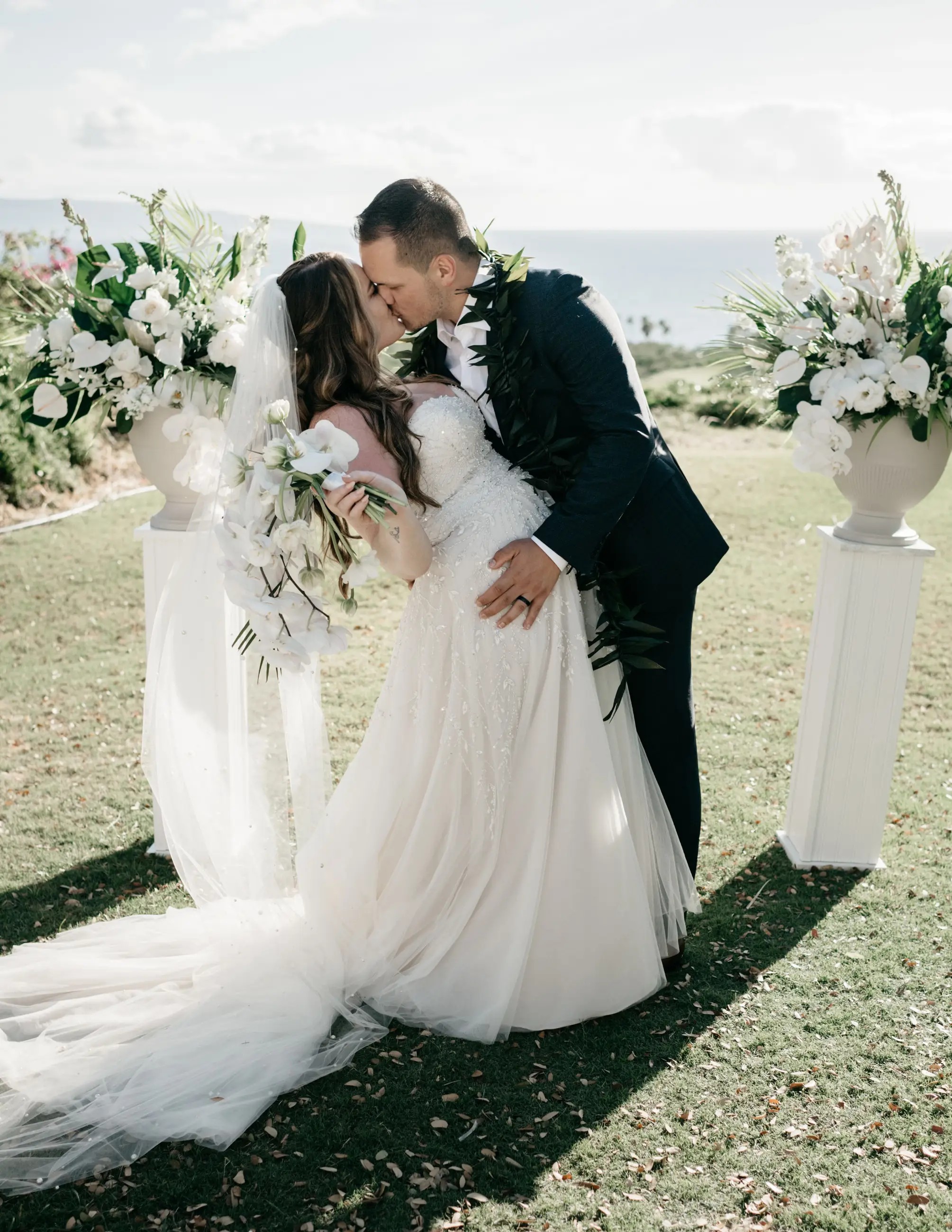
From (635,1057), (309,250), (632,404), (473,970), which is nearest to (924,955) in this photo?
(635,1057)

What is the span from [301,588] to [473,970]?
1.24 metres

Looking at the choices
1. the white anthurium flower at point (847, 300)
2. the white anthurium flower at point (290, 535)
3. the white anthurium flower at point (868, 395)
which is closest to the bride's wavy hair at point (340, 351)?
the white anthurium flower at point (290, 535)

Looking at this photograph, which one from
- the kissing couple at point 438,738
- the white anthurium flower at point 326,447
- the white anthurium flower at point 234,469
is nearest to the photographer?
the white anthurium flower at point 326,447

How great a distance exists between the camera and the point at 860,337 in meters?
3.33

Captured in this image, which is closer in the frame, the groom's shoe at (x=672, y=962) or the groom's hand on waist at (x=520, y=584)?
the groom's hand on waist at (x=520, y=584)

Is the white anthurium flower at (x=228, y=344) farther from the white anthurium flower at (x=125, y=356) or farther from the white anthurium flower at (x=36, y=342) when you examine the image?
the white anthurium flower at (x=36, y=342)

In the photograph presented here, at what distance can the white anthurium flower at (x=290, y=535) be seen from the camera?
8.57 feet

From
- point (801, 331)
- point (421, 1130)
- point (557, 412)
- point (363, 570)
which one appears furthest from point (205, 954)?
point (801, 331)

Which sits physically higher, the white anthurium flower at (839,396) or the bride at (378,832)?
the white anthurium flower at (839,396)

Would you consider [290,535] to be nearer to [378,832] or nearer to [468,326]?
[468,326]

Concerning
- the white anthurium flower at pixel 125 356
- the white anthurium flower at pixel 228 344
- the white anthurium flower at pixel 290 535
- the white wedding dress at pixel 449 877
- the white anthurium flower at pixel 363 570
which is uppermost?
the white anthurium flower at pixel 228 344

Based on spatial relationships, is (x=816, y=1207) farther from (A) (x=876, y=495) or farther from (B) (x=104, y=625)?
(B) (x=104, y=625)

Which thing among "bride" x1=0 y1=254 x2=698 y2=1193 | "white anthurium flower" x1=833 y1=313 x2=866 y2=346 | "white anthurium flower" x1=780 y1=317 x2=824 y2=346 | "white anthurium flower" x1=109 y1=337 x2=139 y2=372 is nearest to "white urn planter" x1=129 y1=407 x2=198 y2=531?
"white anthurium flower" x1=109 y1=337 x2=139 y2=372

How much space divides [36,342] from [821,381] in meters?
2.58
